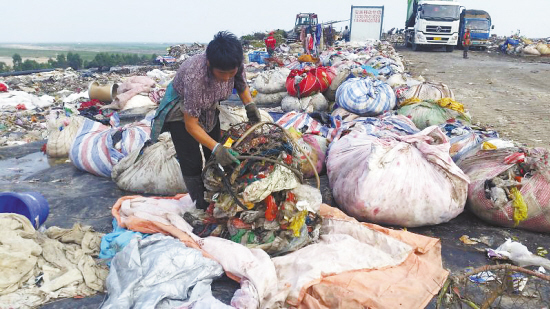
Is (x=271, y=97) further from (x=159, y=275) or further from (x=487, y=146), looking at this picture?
(x=159, y=275)

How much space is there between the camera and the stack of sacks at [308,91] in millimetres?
4594

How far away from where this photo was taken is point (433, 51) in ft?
51.6

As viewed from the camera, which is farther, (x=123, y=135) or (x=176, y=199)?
(x=123, y=135)

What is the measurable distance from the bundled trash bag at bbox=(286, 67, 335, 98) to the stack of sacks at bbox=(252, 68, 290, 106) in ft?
1.29

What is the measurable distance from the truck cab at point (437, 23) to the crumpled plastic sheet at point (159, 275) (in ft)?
48.1

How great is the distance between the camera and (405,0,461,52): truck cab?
45.9 feet

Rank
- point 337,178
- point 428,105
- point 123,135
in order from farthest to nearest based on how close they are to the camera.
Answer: point 428,105 < point 123,135 < point 337,178

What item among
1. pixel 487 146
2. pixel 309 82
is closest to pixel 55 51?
pixel 309 82

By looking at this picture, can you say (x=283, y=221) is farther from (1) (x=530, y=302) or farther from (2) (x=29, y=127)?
(2) (x=29, y=127)

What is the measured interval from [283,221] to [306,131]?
1692 millimetres

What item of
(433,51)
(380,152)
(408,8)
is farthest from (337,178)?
(408,8)

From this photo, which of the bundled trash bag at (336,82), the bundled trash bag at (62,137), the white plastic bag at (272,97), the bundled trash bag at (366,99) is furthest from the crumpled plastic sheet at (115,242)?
the white plastic bag at (272,97)

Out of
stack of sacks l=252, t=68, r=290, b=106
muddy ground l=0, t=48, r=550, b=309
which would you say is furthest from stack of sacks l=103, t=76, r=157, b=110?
stack of sacks l=252, t=68, r=290, b=106

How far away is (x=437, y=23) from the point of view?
559 inches
